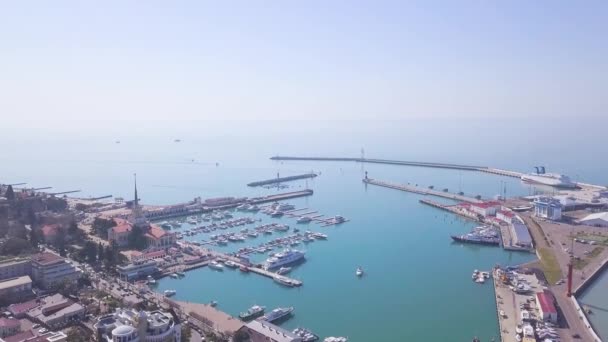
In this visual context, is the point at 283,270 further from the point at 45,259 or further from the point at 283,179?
the point at 283,179

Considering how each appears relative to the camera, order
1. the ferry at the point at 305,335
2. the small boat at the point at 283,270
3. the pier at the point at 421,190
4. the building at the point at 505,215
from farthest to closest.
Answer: the pier at the point at 421,190
the building at the point at 505,215
the small boat at the point at 283,270
the ferry at the point at 305,335

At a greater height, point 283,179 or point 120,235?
point 120,235

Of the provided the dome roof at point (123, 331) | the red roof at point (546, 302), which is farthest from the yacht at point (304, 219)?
the dome roof at point (123, 331)

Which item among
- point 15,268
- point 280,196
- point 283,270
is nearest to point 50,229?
point 15,268

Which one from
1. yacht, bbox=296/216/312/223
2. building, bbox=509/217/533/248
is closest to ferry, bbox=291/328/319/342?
building, bbox=509/217/533/248

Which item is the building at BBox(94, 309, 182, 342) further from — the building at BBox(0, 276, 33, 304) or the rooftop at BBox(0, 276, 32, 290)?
the rooftop at BBox(0, 276, 32, 290)

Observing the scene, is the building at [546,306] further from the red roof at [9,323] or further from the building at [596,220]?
the red roof at [9,323]

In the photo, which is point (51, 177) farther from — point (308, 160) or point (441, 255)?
point (441, 255)
